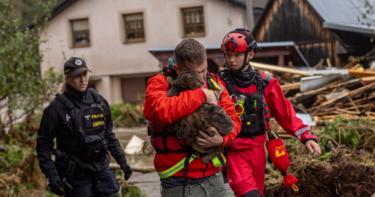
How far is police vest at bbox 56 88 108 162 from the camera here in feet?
12.9

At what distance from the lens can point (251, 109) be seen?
12.1ft

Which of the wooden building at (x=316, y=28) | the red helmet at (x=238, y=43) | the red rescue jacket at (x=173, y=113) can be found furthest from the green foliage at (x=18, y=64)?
the wooden building at (x=316, y=28)

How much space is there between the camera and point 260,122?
147 inches

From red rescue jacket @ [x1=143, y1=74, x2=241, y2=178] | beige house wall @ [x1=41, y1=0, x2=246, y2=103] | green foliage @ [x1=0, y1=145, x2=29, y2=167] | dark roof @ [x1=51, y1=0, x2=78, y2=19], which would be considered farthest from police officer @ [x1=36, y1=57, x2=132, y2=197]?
dark roof @ [x1=51, y1=0, x2=78, y2=19]

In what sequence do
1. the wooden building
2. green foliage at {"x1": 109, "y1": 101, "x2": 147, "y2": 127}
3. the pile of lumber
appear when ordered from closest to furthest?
1. the pile of lumber
2. the wooden building
3. green foliage at {"x1": 109, "y1": 101, "x2": 147, "y2": 127}

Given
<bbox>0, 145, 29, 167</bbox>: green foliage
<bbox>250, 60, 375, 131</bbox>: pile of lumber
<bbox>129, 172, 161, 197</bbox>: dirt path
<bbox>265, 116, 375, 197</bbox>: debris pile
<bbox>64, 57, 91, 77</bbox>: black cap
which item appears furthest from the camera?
<bbox>250, 60, 375, 131</bbox>: pile of lumber

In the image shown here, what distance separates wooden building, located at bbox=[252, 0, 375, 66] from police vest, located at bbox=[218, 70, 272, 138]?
1147cm

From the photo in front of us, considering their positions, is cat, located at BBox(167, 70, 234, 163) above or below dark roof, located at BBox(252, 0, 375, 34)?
below

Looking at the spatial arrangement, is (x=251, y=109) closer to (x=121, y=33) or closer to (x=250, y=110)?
(x=250, y=110)

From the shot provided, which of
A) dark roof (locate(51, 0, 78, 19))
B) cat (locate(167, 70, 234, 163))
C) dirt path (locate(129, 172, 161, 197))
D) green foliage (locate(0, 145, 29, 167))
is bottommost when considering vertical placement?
dirt path (locate(129, 172, 161, 197))

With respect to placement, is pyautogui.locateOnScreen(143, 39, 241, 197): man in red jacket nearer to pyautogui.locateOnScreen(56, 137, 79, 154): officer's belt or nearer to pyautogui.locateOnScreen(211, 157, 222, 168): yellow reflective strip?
pyautogui.locateOnScreen(211, 157, 222, 168): yellow reflective strip

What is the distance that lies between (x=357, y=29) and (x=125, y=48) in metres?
14.9

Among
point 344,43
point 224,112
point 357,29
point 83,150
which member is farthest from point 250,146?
point 344,43

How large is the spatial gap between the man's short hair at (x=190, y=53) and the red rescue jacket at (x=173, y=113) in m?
0.22
